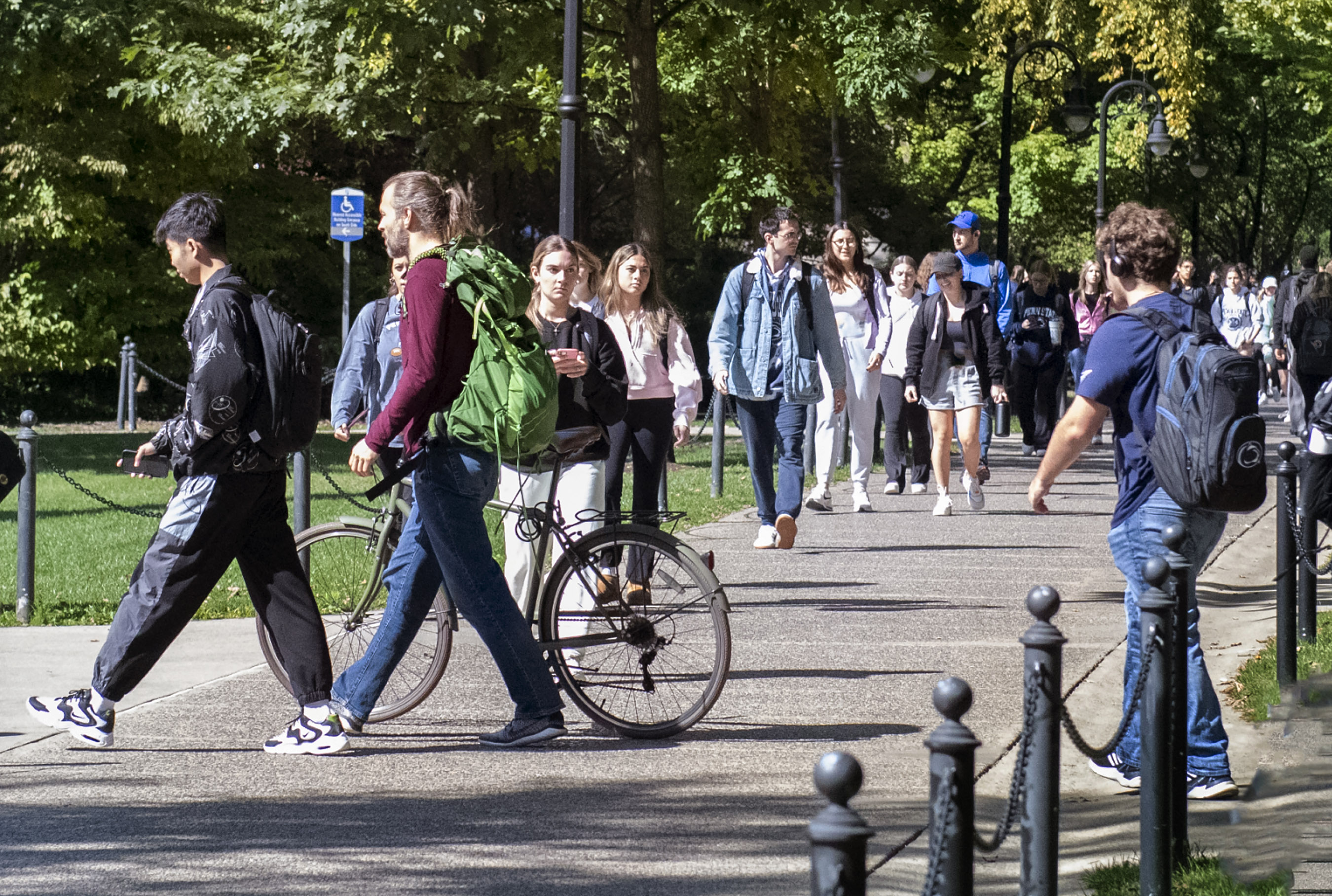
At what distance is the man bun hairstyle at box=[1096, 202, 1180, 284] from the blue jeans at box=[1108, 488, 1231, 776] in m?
0.69

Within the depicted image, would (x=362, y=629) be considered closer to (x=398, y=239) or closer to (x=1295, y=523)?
(x=398, y=239)

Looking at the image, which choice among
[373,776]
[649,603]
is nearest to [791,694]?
[649,603]

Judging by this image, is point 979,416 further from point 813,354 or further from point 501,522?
point 501,522

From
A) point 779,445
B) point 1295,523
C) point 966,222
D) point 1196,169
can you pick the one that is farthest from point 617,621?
point 1196,169

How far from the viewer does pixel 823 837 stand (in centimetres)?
263

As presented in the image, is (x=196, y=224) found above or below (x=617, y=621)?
above

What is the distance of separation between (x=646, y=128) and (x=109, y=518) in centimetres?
690

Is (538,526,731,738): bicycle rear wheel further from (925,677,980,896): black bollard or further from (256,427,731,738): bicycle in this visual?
(925,677,980,896): black bollard

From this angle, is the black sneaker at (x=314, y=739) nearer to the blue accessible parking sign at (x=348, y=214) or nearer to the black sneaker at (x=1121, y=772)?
the black sneaker at (x=1121, y=772)

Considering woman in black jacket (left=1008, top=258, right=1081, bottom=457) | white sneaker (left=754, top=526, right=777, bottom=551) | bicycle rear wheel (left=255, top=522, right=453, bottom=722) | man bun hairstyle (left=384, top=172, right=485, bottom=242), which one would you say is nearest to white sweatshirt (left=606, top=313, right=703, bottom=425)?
bicycle rear wheel (left=255, top=522, right=453, bottom=722)

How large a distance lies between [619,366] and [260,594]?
1.90 metres

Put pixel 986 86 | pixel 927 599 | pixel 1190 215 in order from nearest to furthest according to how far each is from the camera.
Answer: pixel 927 599 → pixel 986 86 → pixel 1190 215

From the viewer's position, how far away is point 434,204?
20.3 feet

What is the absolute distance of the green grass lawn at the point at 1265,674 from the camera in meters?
6.92
